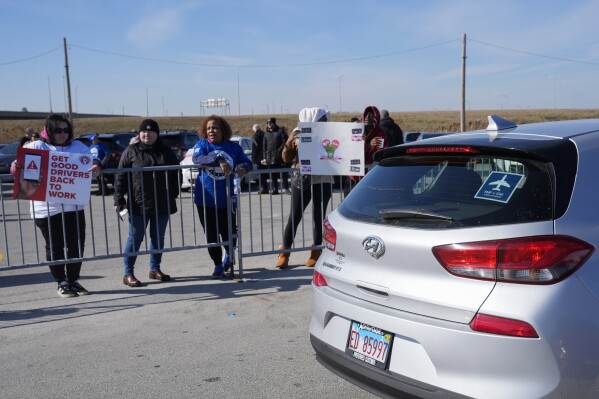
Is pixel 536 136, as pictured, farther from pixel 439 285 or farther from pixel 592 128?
pixel 439 285

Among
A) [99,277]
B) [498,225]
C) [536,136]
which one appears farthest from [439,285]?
[99,277]

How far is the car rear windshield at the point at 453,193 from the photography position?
2693mm

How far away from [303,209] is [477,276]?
177 inches

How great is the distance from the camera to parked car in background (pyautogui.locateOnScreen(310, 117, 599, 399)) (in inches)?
96.5

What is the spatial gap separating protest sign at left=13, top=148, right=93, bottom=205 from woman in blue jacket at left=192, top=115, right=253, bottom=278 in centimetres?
123

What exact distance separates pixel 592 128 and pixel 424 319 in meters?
1.47

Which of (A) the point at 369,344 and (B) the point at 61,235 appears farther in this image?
(B) the point at 61,235

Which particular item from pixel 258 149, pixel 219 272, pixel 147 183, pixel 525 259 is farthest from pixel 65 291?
pixel 258 149

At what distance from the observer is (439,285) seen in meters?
2.72

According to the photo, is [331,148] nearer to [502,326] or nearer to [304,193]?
[304,193]

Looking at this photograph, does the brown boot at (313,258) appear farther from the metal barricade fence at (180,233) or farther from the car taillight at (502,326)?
the car taillight at (502,326)

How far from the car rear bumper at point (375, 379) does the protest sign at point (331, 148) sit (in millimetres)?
3561

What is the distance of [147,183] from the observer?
6.23 m

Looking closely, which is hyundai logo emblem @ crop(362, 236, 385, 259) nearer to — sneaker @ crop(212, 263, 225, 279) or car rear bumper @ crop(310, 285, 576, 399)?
car rear bumper @ crop(310, 285, 576, 399)
